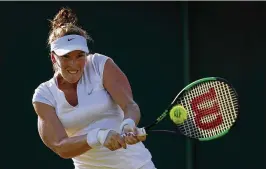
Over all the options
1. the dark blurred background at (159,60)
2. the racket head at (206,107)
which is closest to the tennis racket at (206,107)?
the racket head at (206,107)

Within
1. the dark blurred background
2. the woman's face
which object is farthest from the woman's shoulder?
→ the dark blurred background

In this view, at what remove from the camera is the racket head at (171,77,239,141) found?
400 centimetres

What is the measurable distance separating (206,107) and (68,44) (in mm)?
753

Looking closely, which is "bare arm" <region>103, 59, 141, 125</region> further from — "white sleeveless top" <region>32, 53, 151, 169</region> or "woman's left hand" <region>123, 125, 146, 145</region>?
"woman's left hand" <region>123, 125, 146, 145</region>

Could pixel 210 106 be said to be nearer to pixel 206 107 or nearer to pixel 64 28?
pixel 206 107

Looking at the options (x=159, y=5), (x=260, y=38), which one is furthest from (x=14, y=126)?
(x=260, y=38)

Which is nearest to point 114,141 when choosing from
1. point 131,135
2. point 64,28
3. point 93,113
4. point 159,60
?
point 131,135

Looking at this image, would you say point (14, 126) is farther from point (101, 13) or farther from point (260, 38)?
point (260, 38)

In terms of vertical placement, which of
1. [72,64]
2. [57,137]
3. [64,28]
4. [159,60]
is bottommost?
[57,137]

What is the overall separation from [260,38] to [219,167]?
98 cm

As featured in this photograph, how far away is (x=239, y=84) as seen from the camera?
613 cm

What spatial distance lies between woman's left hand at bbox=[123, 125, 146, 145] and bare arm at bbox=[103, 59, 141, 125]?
21cm

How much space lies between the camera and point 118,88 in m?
3.85

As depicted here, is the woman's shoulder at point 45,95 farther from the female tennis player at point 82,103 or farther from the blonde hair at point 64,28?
the blonde hair at point 64,28
